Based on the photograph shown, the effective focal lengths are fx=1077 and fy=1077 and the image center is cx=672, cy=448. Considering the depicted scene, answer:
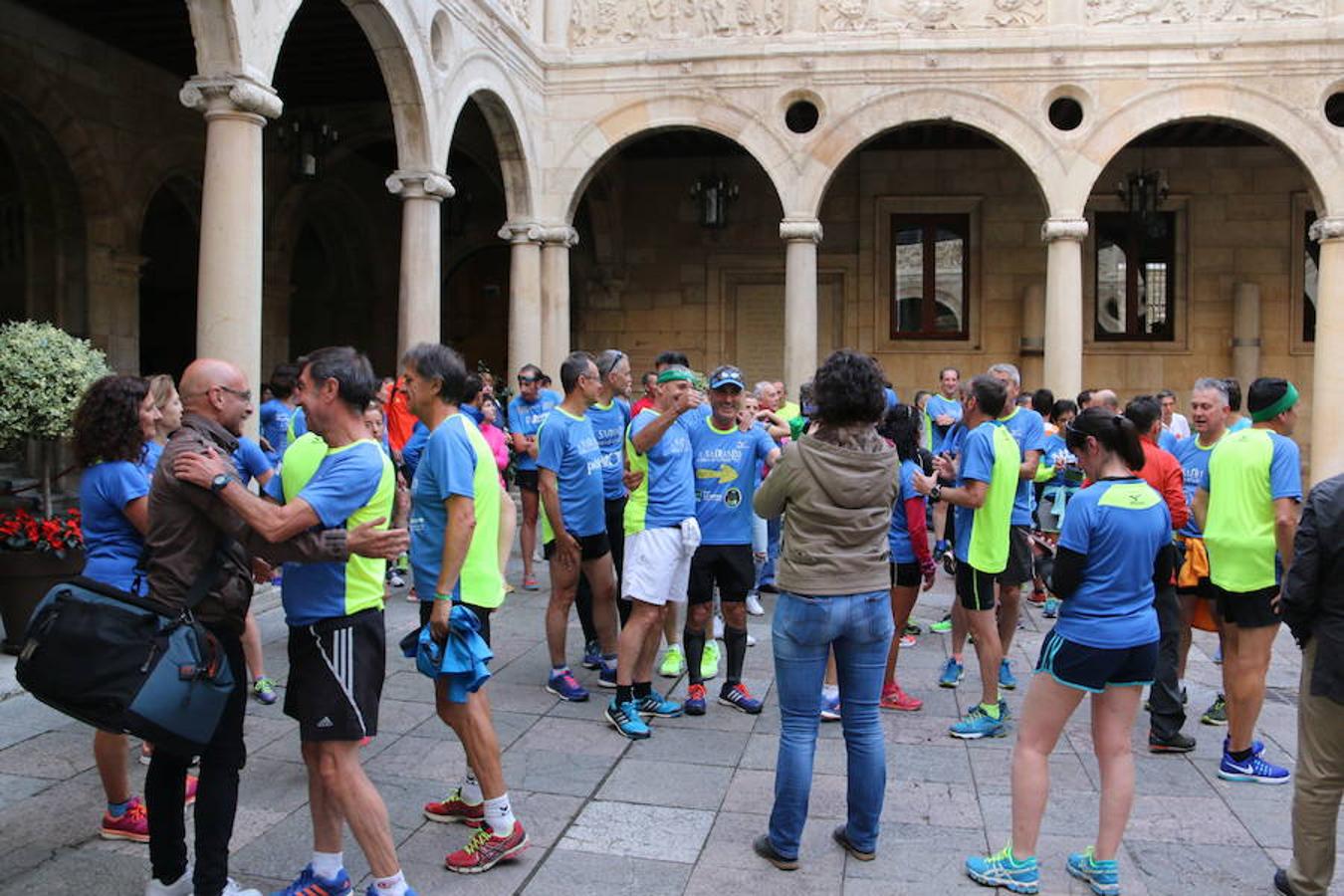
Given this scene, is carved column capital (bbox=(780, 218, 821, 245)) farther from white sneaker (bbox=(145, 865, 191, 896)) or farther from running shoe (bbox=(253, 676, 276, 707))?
white sneaker (bbox=(145, 865, 191, 896))

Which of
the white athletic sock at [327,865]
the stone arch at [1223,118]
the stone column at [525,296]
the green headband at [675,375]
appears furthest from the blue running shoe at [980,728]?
the stone arch at [1223,118]

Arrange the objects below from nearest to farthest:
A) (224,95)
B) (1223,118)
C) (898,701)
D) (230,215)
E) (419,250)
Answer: (898,701) < (224,95) < (230,215) < (419,250) < (1223,118)

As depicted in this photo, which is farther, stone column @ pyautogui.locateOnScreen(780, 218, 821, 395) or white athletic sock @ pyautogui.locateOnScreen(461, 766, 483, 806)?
stone column @ pyautogui.locateOnScreen(780, 218, 821, 395)

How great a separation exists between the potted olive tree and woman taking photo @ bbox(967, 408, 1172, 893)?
17.0 ft

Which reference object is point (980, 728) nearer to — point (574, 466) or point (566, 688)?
point (566, 688)

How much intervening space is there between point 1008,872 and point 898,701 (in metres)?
2.22

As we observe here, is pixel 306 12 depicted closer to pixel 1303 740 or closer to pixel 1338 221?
pixel 1303 740

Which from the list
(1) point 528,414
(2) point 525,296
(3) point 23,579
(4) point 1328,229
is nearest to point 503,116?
(2) point 525,296

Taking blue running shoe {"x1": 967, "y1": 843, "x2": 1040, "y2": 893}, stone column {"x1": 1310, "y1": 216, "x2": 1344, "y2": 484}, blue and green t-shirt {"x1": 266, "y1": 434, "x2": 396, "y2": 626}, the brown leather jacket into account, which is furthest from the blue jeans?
stone column {"x1": 1310, "y1": 216, "x2": 1344, "y2": 484}

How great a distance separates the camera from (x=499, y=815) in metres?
3.93

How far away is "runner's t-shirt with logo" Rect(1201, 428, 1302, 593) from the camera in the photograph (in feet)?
16.3

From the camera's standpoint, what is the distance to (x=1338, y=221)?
13.2m

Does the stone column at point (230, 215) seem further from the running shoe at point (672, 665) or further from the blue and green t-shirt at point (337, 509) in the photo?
the blue and green t-shirt at point (337, 509)

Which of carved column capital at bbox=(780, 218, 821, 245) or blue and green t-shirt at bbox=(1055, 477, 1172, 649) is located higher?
carved column capital at bbox=(780, 218, 821, 245)
